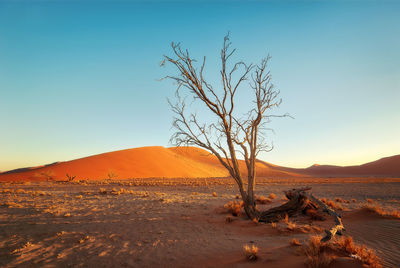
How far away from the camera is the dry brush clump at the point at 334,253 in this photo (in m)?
3.07

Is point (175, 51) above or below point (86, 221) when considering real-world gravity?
above

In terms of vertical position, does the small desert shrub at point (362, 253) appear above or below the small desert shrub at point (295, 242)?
above

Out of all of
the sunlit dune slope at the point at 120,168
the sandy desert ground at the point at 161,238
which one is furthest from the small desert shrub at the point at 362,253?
the sunlit dune slope at the point at 120,168

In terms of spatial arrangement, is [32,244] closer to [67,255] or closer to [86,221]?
[67,255]

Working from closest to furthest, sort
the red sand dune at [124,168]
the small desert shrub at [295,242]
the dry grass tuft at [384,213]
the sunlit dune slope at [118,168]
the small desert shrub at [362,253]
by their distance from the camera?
the small desert shrub at [362,253], the small desert shrub at [295,242], the dry grass tuft at [384,213], the sunlit dune slope at [118,168], the red sand dune at [124,168]

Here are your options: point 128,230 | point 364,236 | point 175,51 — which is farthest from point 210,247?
point 175,51

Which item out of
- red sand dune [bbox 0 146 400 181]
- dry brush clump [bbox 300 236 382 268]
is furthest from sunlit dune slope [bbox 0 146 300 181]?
dry brush clump [bbox 300 236 382 268]

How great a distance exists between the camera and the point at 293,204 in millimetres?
8680

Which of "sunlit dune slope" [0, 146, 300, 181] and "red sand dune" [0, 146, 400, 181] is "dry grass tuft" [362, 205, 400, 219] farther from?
"sunlit dune slope" [0, 146, 300, 181]

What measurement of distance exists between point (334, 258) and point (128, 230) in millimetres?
6411

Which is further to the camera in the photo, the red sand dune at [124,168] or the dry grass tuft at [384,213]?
the red sand dune at [124,168]

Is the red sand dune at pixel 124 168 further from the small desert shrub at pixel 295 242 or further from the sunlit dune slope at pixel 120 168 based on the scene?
the small desert shrub at pixel 295 242

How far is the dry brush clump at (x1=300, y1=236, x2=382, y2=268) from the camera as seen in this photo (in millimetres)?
3070

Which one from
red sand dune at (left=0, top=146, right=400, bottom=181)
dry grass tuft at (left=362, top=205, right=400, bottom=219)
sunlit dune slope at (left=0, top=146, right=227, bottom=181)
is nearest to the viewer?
dry grass tuft at (left=362, top=205, right=400, bottom=219)
